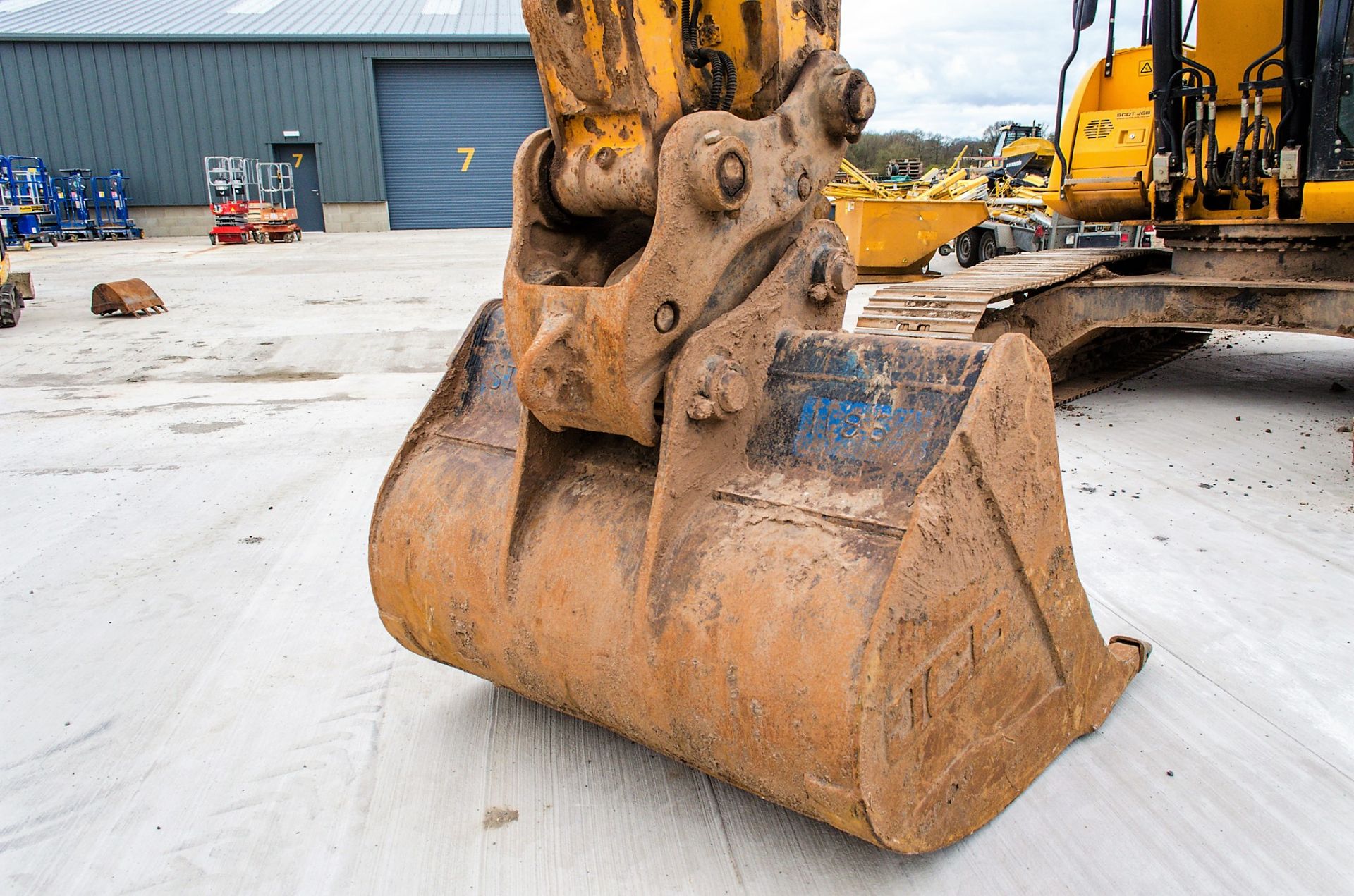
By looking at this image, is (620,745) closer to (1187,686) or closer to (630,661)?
(630,661)

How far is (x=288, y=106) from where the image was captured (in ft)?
84.3

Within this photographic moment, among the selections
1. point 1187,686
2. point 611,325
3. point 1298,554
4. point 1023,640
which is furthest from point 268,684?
point 1298,554

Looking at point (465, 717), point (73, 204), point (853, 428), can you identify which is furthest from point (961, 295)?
point (73, 204)

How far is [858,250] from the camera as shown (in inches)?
455

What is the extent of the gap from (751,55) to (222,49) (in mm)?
27488

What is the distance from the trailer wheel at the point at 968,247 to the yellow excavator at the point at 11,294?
440 inches

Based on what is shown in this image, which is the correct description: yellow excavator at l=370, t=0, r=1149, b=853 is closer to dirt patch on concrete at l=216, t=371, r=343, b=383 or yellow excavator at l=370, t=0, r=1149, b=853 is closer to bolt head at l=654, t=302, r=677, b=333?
bolt head at l=654, t=302, r=677, b=333

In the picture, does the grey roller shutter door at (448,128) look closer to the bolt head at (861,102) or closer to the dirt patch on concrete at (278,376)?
the dirt patch on concrete at (278,376)

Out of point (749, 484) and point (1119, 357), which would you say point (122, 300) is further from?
point (749, 484)

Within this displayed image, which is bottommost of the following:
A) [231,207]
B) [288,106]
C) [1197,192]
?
[1197,192]

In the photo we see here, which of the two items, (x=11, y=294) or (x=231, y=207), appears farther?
(x=231, y=207)

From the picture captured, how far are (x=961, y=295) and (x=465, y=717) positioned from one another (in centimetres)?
433

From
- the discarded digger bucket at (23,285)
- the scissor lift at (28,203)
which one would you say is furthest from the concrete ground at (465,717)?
the scissor lift at (28,203)

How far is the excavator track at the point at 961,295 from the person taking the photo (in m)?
5.71
